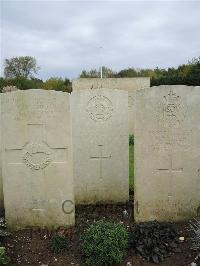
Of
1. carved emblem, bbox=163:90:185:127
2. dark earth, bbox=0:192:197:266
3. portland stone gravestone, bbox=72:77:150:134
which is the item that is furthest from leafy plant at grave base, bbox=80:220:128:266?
portland stone gravestone, bbox=72:77:150:134

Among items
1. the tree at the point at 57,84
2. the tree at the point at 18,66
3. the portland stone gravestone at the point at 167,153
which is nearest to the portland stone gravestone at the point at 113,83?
the portland stone gravestone at the point at 167,153

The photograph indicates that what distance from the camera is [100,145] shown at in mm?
6918

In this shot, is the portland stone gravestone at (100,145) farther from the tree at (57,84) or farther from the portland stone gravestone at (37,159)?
the tree at (57,84)

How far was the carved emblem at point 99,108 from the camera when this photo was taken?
6.80 meters

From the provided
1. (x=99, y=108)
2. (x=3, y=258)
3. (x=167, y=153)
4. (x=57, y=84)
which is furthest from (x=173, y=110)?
(x=57, y=84)

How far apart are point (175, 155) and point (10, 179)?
2.35 meters

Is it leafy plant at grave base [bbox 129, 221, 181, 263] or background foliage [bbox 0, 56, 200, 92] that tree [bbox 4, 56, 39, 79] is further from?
leafy plant at grave base [bbox 129, 221, 181, 263]

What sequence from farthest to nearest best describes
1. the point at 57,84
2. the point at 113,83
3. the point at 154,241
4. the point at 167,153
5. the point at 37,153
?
the point at 57,84 → the point at 113,83 → the point at 167,153 → the point at 37,153 → the point at 154,241

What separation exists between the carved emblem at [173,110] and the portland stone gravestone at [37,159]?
135 cm

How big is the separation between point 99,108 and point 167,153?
1.71 meters

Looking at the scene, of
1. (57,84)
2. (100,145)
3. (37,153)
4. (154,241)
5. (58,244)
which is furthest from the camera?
(57,84)

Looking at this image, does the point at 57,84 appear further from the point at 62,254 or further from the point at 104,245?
the point at 104,245

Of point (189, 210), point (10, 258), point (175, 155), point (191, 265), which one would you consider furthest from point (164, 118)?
point (10, 258)

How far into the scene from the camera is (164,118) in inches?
215
